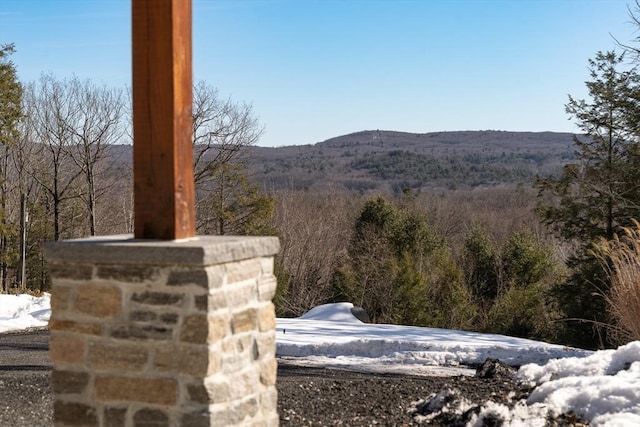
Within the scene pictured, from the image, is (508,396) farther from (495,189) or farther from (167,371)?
(495,189)

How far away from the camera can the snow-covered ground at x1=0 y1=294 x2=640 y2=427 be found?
17.0 feet

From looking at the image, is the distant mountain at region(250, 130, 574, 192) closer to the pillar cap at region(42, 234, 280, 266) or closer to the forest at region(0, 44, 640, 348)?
the forest at region(0, 44, 640, 348)

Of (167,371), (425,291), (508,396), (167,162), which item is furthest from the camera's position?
(425,291)

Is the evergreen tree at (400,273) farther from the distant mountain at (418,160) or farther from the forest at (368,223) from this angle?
the distant mountain at (418,160)

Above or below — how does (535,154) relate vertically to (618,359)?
above

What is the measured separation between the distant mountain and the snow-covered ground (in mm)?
29089

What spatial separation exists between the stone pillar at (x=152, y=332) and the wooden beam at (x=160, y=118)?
170mm

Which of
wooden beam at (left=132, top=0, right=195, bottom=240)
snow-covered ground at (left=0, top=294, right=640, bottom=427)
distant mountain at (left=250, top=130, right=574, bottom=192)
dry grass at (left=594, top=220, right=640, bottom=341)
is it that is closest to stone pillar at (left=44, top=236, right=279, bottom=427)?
wooden beam at (left=132, top=0, right=195, bottom=240)

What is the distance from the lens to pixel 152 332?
3.00 m

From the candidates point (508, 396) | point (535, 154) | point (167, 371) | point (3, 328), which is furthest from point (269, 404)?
point (535, 154)

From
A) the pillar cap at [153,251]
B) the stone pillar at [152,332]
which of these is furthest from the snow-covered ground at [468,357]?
the pillar cap at [153,251]

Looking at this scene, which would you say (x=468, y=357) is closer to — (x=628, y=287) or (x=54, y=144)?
(x=628, y=287)

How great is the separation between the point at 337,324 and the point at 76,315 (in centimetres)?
774

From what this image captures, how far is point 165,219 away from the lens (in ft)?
10.6
